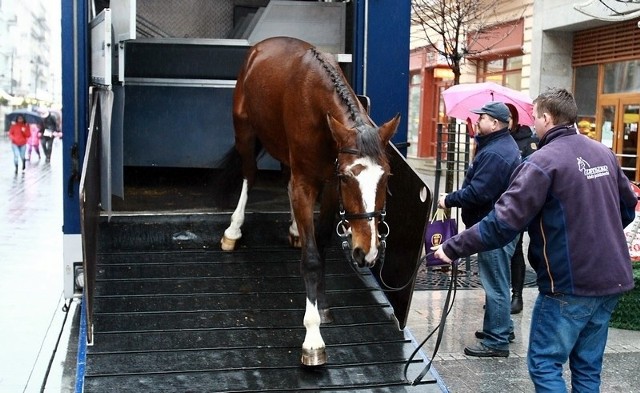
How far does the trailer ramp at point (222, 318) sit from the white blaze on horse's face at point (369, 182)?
0.94 m

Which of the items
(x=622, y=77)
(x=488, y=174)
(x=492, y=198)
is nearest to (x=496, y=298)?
(x=492, y=198)

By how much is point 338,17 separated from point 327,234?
2382 mm

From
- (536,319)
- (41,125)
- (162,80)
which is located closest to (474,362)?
(536,319)

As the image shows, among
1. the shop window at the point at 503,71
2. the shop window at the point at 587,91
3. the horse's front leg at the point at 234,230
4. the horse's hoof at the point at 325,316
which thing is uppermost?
the shop window at the point at 503,71

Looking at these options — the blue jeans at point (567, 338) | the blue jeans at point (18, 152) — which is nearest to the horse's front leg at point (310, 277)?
the blue jeans at point (567, 338)

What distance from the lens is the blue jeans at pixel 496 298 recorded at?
20.3 ft

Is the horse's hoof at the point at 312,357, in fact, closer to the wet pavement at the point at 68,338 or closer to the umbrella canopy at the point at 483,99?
the wet pavement at the point at 68,338

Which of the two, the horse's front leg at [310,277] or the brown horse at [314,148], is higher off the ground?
the brown horse at [314,148]

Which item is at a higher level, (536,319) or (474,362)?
(536,319)

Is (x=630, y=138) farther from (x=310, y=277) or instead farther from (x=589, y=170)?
(x=589, y=170)

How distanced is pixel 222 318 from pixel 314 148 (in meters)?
1.35

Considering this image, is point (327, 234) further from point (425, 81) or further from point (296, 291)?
point (425, 81)

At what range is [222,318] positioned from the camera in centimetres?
522

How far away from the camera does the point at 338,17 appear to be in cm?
682
